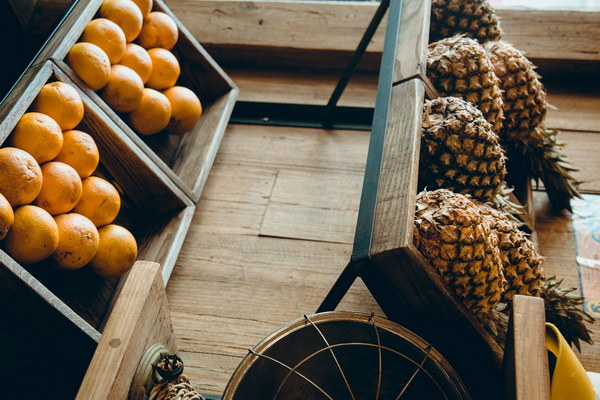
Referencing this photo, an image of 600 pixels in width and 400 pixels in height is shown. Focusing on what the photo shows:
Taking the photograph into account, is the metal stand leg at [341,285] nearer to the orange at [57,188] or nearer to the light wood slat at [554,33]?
the orange at [57,188]

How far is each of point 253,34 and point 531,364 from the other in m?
1.94

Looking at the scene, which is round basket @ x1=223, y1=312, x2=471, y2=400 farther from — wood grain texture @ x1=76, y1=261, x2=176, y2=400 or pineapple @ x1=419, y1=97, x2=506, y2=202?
pineapple @ x1=419, y1=97, x2=506, y2=202

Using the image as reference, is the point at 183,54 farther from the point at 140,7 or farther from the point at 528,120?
the point at 528,120

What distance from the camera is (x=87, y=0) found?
1.59 meters

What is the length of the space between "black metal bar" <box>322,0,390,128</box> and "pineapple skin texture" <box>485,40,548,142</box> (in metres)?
0.39

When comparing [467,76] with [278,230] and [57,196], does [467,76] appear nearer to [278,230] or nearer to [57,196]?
[278,230]

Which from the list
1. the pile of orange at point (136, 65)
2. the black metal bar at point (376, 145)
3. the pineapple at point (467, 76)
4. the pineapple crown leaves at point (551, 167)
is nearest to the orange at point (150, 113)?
the pile of orange at point (136, 65)

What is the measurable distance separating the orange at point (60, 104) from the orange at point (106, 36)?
0.71 ft

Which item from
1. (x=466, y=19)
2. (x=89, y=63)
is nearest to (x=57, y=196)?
(x=89, y=63)

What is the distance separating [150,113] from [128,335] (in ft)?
3.24

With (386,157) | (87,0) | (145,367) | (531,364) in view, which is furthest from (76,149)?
(531,364)

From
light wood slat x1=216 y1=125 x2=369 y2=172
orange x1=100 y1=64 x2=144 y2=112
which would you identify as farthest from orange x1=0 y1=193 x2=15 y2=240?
light wood slat x1=216 y1=125 x2=369 y2=172

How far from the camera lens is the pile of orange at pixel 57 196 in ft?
3.86

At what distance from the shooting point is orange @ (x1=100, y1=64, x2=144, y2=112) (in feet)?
5.08
